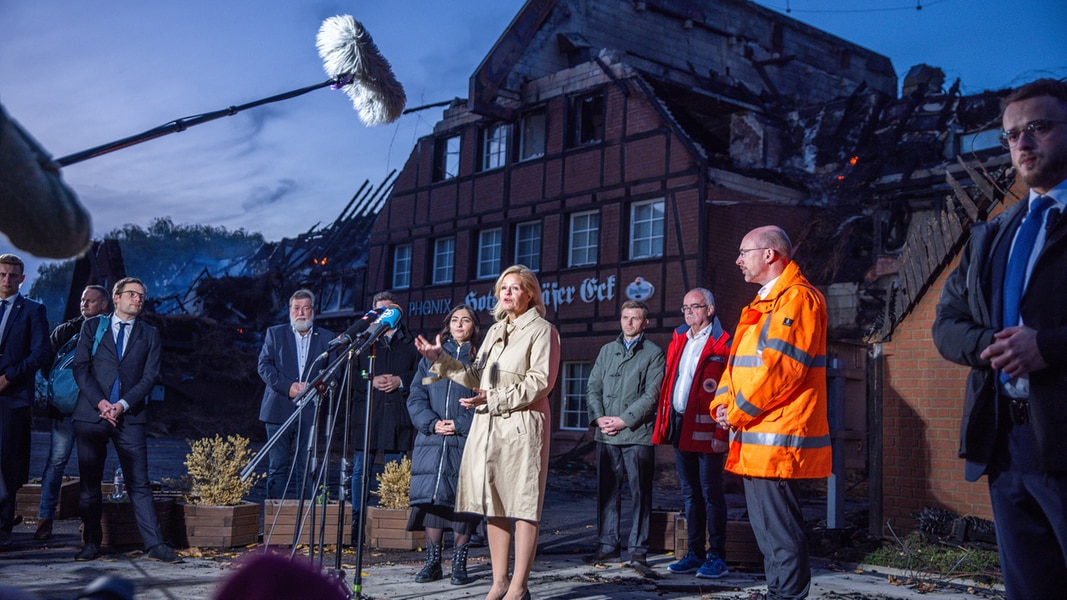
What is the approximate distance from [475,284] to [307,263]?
9.90m

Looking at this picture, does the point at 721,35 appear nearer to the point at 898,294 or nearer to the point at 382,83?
the point at 898,294

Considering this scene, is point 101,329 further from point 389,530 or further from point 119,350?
point 389,530

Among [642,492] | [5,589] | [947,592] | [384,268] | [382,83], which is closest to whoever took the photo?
[5,589]

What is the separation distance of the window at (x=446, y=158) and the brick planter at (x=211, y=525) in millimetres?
17740

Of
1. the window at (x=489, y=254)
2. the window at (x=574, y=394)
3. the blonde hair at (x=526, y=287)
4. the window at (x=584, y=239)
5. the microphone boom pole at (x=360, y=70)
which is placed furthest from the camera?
the window at (x=489, y=254)

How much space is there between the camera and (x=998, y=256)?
284cm

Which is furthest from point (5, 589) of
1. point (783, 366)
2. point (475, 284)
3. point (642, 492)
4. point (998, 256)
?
point (475, 284)

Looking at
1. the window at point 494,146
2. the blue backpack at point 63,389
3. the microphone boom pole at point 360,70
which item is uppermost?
the window at point 494,146

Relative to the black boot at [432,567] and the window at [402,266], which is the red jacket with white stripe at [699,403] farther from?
A: the window at [402,266]

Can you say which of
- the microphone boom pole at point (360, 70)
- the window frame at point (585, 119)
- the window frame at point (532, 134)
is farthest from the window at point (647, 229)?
the microphone boom pole at point (360, 70)

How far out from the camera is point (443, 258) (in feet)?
79.7

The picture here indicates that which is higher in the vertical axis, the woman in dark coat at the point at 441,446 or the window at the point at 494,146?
the window at the point at 494,146

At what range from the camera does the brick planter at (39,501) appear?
8.07 metres

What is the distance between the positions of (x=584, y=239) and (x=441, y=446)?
584 inches
